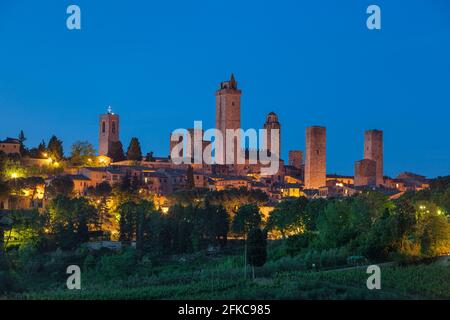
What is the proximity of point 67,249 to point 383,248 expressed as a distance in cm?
1626

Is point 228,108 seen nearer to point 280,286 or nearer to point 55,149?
point 55,149

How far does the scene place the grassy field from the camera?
77.7 feet

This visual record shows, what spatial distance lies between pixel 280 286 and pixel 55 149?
36.7m

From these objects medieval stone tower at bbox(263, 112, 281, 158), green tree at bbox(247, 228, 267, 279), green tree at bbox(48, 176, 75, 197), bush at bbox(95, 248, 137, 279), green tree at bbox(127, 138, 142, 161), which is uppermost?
medieval stone tower at bbox(263, 112, 281, 158)

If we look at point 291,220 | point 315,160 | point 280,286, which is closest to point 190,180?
point 291,220

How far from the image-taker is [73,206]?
44.4 meters

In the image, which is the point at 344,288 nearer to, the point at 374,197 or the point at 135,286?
the point at 135,286

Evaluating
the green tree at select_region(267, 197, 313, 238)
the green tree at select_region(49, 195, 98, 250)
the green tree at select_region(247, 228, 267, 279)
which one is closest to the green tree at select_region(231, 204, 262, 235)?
the green tree at select_region(267, 197, 313, 238)

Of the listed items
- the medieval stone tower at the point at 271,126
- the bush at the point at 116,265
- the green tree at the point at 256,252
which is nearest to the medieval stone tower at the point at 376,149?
the medieval stone tower at the point at 271,126

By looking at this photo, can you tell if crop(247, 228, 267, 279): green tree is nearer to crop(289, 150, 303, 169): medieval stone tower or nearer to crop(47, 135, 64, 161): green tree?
crop(47, 135, 64, 161): green tree

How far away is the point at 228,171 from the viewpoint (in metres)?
62.5

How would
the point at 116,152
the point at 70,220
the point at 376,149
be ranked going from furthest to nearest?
the point at 376,149, the point at 116,152, the point at 70,220

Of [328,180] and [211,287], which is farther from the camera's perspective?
[328,180]
